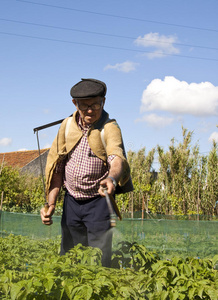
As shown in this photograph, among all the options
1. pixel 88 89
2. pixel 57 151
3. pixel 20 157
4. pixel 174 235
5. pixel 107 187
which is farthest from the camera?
pixel 20 157

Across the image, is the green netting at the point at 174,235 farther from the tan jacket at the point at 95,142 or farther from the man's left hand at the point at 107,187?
the man's left hand at the point at 107,187

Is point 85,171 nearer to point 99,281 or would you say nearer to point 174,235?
point 99,281

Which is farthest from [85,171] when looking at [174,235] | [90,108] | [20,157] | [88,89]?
[20,157]

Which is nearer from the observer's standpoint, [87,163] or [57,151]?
[87,163]

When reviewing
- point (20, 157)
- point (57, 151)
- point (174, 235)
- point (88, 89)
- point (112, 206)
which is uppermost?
point (20, 157)

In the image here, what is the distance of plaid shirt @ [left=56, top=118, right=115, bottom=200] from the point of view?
2.72m

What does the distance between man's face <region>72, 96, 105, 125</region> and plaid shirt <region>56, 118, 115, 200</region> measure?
9 centimetres

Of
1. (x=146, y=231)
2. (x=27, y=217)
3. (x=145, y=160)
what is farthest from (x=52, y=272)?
(x=145, y=160)

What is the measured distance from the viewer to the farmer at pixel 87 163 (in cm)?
267

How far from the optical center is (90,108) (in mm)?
2705

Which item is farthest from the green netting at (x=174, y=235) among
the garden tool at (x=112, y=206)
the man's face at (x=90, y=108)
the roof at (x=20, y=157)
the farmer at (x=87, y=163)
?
the roof at (x=20, y=157)

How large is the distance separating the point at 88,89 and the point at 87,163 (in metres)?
0.49

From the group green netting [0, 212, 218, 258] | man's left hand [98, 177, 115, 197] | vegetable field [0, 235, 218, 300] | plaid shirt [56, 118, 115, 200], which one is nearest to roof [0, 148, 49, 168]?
green netting [0, 212, 218, 258]

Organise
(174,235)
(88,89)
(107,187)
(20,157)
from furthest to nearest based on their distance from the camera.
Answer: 1. (20,157)
2. (174,235)
3. (88,89)
4. (107,187)
